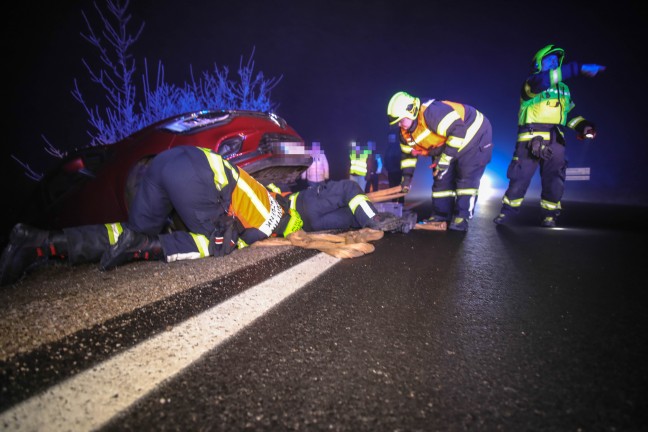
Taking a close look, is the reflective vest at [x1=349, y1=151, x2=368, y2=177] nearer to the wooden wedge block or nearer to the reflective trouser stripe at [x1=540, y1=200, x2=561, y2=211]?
the wooden wedge block

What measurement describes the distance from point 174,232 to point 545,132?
5.10 metres

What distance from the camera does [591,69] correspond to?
3.64 meters

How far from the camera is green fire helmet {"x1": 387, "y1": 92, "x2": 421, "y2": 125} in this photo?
409cm

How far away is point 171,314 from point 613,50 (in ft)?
70.1

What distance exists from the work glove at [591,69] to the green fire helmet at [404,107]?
2.07 m

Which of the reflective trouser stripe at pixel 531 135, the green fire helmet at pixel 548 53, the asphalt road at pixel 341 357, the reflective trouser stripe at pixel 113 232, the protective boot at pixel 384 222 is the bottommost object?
the asphalt road at pixel 341 357

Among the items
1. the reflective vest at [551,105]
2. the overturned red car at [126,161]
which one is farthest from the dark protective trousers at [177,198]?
the reflective vest at [551,105]

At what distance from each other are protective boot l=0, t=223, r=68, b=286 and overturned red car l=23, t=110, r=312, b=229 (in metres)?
0.76

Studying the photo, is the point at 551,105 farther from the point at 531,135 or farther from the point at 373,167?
the point at 373,167

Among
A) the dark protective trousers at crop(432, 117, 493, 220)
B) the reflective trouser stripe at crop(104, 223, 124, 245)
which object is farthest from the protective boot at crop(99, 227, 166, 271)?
the dark protective trousers at crop(432, 117, 493, 220)

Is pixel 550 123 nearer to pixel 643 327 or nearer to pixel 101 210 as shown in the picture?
pixel 643 327

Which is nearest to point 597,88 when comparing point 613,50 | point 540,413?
point 613,50

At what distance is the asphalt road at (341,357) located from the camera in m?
0.75

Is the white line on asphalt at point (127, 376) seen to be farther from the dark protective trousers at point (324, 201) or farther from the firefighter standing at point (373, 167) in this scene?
the firefighter standing at point (373, 167)
